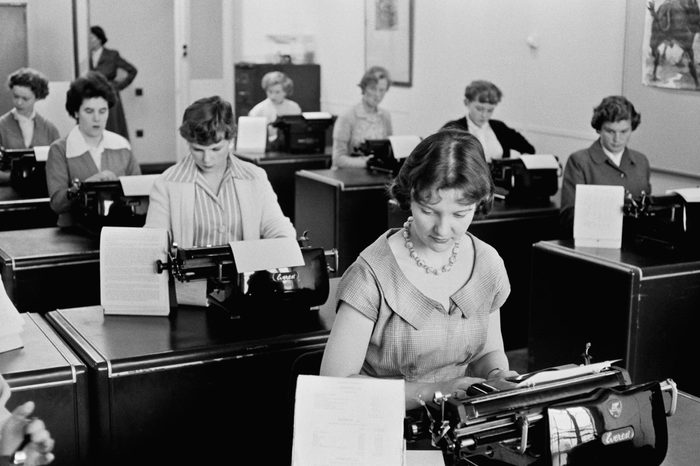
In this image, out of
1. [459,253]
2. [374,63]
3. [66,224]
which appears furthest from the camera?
[374,63]

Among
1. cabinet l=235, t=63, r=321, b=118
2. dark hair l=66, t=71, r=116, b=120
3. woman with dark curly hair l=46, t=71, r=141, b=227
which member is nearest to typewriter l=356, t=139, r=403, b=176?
woman with dark curly hair l=46, t=71, r=141, b=227

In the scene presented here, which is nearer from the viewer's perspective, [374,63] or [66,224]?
[66,224]

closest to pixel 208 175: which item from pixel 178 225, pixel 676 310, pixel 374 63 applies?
pixel 178 225

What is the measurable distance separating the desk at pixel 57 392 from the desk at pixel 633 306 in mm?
2157

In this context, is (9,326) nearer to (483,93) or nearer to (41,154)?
(41,154)

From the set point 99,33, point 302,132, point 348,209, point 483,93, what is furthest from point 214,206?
point 99,33

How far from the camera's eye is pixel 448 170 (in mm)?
2174

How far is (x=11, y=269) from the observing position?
358 cm

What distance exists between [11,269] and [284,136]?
4.00 m

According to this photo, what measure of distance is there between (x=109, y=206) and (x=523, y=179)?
225cm

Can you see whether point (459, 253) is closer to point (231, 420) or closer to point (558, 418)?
point (558, 418)

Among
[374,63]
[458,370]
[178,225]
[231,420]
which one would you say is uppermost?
[374,63]

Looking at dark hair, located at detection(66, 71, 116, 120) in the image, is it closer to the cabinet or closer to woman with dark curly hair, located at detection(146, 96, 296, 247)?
woman with dark curly hair, located at detection(146, 96, 296, 247)

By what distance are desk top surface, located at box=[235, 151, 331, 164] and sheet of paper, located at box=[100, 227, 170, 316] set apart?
414cm
